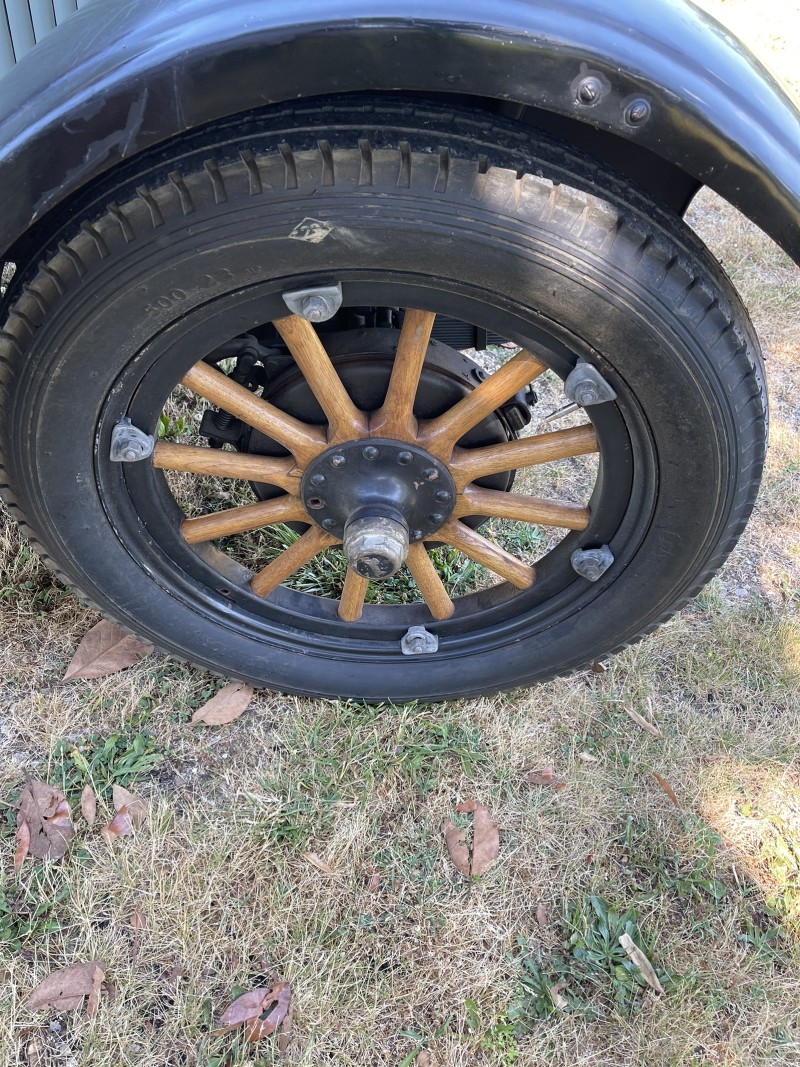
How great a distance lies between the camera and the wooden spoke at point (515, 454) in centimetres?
163

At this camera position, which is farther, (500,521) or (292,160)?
(500,521)

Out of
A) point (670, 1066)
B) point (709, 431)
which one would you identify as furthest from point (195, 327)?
point (670, 1066)

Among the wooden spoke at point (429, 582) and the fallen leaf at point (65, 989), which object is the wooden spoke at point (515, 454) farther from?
the fallen leaf at point (65, 989)

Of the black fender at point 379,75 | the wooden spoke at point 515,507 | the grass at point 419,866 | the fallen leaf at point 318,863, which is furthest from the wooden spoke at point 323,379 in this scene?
the fallen leaf at point 318,863

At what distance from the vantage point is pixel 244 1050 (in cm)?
155

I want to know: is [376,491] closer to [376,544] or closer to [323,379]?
[376,544]

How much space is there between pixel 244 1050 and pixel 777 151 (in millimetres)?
1732

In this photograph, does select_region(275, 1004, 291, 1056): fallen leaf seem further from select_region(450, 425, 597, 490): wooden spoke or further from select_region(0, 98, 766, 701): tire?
select_region(450, 425, 597, 490): wooden spoke

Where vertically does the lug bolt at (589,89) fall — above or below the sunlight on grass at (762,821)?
above

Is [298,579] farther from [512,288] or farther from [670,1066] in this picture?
[670,1066]

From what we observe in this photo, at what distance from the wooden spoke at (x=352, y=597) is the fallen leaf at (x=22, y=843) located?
0.81m

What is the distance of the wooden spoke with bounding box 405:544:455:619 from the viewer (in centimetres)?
187

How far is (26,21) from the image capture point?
1694 mm

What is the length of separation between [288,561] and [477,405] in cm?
58
